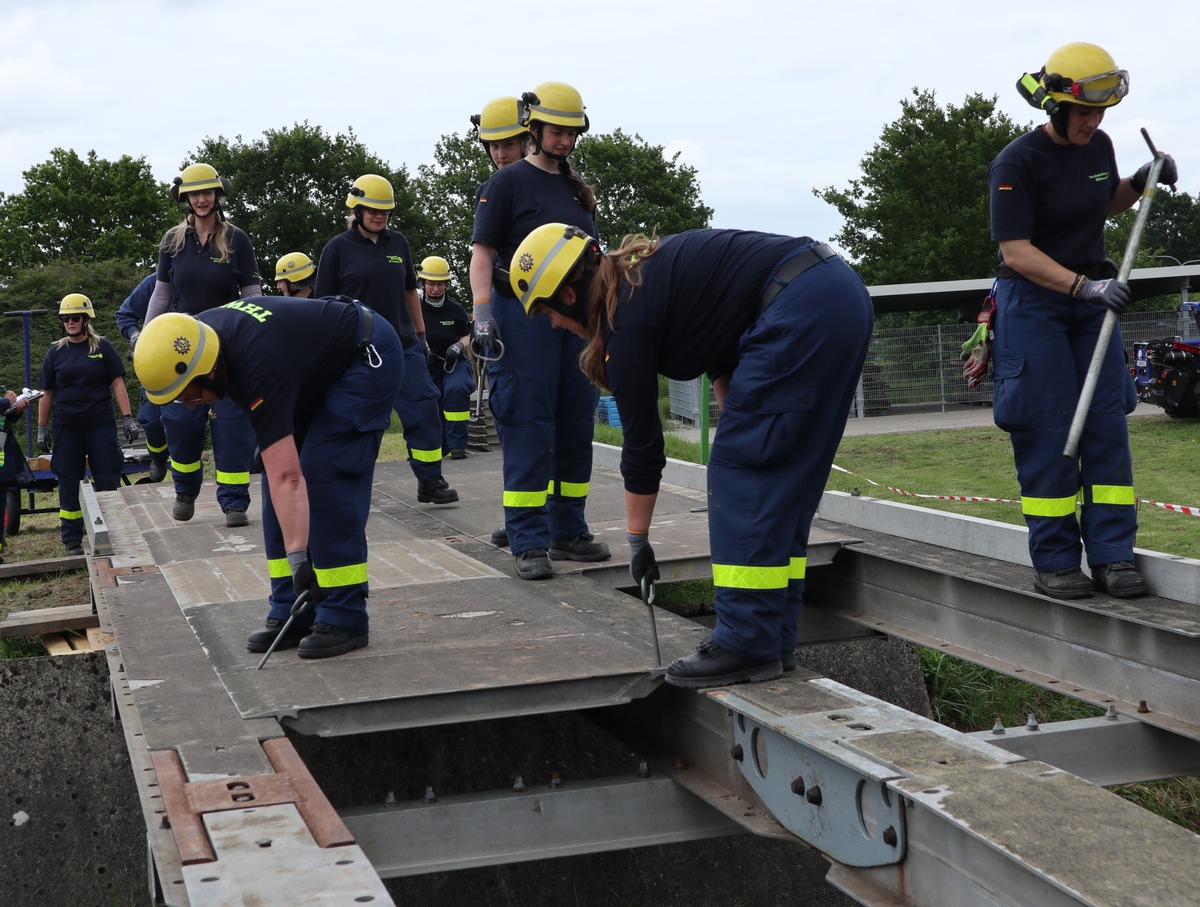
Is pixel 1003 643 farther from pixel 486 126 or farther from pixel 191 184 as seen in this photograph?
pixel 191 184

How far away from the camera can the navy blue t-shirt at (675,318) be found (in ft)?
13.0

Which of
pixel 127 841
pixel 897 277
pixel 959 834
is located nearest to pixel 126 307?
pixel 127 841

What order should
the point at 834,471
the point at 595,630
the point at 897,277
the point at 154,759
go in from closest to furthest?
the point at 154,759
the point at 595,630
the point at 834,471
the point at 897,277

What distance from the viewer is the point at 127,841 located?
549 centimetres

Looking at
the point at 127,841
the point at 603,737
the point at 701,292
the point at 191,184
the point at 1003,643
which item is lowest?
the point at 127,841

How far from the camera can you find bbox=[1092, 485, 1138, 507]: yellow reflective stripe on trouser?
485 centimetres

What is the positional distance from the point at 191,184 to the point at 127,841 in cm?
391

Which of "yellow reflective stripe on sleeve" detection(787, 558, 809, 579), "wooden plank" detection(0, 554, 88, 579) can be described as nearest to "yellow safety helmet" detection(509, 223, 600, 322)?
"yellow reflective stripe on sleeve" detection(787, 558, 809, 579)

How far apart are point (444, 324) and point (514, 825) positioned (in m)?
8.49

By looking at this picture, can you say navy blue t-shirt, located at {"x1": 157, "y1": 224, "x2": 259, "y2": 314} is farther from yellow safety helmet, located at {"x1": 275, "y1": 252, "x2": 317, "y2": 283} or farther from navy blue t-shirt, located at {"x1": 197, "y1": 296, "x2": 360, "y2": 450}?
navy blue t-shirt, located at {"x1": 197, "y1": 296, "x2": 360, "y2": 450}

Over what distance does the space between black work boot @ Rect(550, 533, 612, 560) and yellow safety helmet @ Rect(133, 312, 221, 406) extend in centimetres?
233

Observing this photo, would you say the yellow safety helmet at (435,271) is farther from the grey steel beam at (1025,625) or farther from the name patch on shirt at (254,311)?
the name patch on shirt at (254,311)

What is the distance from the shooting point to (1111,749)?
4.26 m

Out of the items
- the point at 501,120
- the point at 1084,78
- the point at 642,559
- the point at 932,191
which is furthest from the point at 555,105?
the point at 932,191
